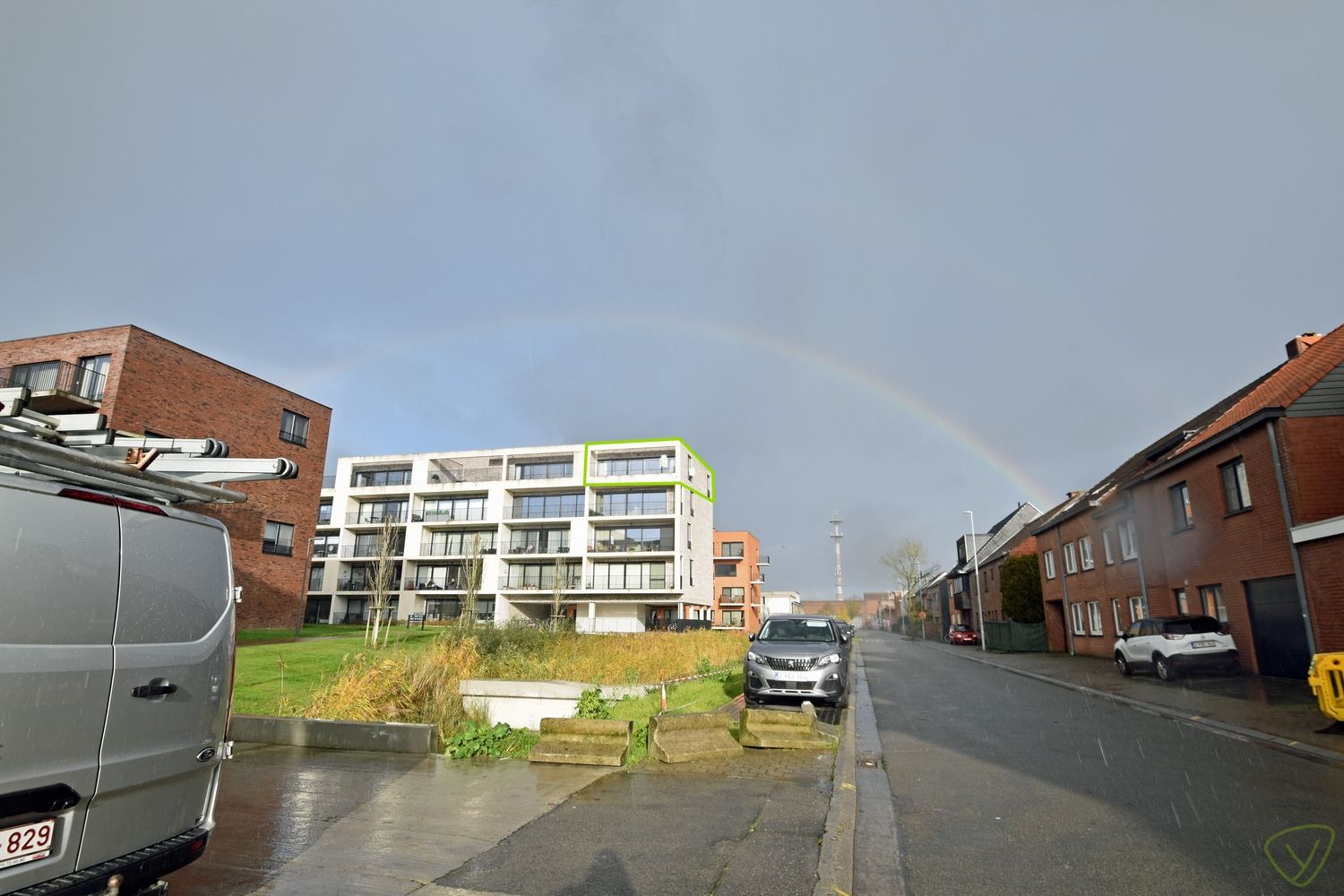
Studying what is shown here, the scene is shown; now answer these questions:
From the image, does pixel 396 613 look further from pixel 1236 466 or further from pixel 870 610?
pixel 870 610

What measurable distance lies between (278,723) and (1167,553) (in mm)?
23593

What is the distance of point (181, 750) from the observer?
11.5ft

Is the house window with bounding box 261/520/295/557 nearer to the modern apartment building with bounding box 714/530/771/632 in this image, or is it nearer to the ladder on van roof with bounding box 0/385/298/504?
the ladder on van roof with bounding box 0/385/298/504

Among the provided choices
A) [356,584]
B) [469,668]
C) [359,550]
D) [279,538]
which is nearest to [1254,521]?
[469,668]

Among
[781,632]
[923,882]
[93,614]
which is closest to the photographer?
[93,614]

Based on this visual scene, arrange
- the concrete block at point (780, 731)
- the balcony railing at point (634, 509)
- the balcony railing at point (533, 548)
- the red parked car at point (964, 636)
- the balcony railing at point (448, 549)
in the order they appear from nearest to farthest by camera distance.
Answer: the concrete block at point (780, 731) → the red parked car at point (964, 636) → the balcony railing at point (634, 509) → the balcony railing at point (533, 548) → the balcony railing at point (448, 549)

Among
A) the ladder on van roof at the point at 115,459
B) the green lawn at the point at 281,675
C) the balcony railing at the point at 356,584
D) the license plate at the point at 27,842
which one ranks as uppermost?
the balcony railing at the point at 356,584

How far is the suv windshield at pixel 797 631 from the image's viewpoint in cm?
1350

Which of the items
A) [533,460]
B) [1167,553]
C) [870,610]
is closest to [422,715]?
[1167,553]

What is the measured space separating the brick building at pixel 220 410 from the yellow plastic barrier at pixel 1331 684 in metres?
27.0

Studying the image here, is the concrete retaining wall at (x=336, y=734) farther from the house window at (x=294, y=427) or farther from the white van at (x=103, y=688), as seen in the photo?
the house window at (x=294, y=427)

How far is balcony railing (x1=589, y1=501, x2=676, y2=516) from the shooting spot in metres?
56.6

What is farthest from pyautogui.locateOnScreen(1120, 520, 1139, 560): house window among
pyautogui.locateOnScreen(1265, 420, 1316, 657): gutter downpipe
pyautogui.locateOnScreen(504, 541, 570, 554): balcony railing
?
pyautogui.locateOnScreen(504, 541, 570, 554): balcony railing

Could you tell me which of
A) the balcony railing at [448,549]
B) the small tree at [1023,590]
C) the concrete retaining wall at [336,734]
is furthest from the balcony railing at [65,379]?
the small tree at [1023,590]
